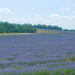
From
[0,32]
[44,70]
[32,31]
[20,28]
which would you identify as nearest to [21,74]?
[44,70]

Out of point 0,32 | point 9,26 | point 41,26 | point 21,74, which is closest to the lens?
point 21,74

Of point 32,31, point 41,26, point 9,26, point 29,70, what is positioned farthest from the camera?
point 41,26

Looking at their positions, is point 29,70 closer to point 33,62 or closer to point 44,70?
point 44,70

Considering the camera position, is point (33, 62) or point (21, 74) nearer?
point (21, 74)

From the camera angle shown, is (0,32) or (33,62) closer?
(33,62)

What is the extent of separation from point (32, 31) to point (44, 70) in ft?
263

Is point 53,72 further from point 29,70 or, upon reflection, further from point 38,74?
point 29,70

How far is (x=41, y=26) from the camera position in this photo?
4751 inches

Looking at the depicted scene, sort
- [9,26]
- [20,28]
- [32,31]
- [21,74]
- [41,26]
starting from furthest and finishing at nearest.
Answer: [41,26]
[32,31]
[20,28]
[9,26]
[21,74]

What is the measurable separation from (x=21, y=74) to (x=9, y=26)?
7012 cm

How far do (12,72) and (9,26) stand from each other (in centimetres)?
6983

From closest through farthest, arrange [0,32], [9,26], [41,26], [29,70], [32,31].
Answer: [29,70] → [0,32] → [9,26] → [32,31] → [41,26]

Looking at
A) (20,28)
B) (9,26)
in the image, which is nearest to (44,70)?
(9,26)

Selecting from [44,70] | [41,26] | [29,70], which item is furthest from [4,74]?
[41,26]
